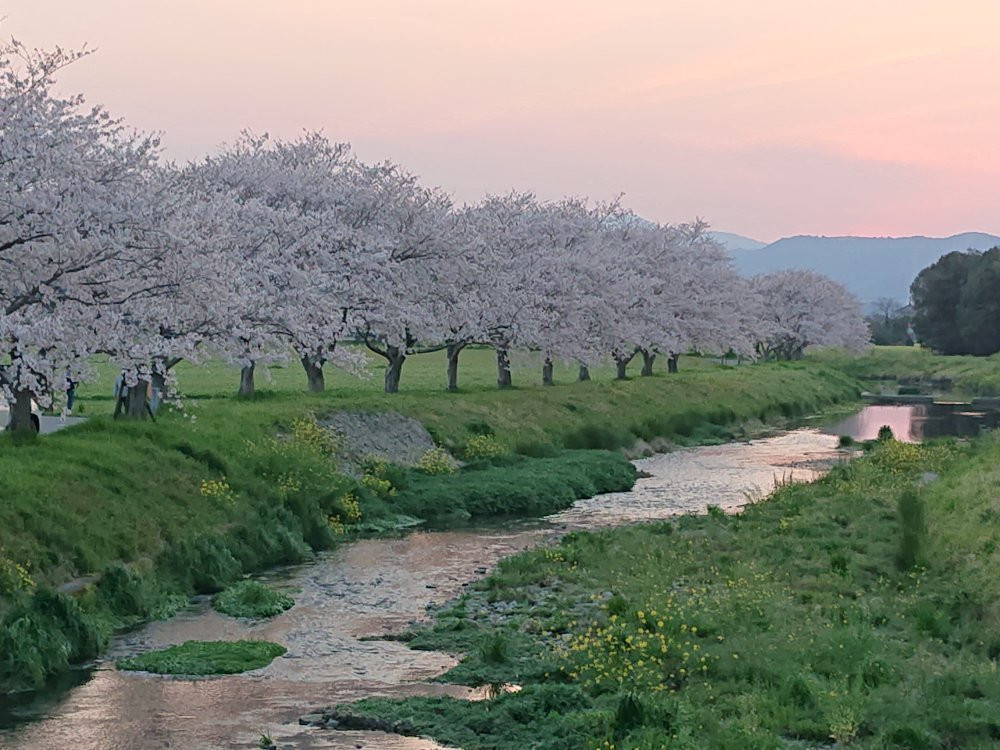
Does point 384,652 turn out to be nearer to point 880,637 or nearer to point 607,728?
point 607,728

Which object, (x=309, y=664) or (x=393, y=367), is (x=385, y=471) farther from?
(x=309, y=664)

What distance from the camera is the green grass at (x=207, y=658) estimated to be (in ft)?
61.3

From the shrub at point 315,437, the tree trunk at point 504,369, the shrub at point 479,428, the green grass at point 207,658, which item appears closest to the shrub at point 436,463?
the shrub at point 315,437

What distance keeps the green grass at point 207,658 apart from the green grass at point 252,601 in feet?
7.42

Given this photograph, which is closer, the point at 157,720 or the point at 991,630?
the point at 157,720

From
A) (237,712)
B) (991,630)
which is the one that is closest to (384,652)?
(237,712)

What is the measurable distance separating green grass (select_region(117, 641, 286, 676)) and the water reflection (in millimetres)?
43671

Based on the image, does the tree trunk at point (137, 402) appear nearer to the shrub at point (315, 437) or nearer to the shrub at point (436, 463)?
the shrub at point (315, 437)

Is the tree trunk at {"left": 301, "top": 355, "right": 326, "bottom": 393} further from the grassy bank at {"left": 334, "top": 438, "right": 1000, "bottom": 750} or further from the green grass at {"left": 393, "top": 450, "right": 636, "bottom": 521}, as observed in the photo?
the grassy bank at {"left": 334, "top": 438, "right": 1000, "bottom": 750}

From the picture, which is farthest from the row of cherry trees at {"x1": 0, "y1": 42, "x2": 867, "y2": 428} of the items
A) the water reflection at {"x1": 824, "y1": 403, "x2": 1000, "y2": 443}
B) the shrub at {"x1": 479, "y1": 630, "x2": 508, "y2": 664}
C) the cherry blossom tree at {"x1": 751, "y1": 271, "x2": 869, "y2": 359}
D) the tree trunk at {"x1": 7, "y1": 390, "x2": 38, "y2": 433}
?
the cherry blossom tree at {"x1": 751, "y1": 271, "x2": 869, "y2": 359}

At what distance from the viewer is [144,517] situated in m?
25.4

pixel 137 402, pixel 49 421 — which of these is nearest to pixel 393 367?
pixel 49 421

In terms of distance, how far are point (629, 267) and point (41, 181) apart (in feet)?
202

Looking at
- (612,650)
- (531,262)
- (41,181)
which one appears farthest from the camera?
(531,262)
